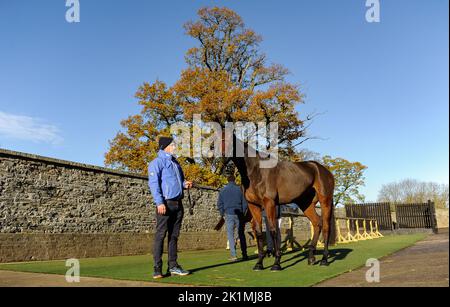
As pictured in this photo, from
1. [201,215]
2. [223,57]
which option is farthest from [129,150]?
[201,215]

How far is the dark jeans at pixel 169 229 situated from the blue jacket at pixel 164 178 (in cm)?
15

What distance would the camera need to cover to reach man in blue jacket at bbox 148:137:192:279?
5453mm

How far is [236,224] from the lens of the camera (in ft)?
32.5

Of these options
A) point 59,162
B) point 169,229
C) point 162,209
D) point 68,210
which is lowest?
point 169,229

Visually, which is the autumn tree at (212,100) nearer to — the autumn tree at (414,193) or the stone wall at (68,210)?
the stone wall at (68,210)

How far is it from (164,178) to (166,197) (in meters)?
0.28

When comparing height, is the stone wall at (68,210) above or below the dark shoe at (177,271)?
above

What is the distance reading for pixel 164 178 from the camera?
5672 mm

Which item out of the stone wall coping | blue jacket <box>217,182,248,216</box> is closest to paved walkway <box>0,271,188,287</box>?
blue jacket <box>217,182,248,216</box>

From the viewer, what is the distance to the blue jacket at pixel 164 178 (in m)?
5.54

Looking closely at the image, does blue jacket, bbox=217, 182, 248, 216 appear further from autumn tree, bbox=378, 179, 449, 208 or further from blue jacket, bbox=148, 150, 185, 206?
autumn tree, bbox=378, 179, 449, 208

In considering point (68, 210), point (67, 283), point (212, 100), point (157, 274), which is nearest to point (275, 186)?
point (157, 274)

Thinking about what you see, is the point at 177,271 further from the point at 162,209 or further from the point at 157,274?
the point at 162,209

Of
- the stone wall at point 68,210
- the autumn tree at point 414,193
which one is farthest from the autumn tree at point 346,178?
the stone wall at point 68,210
